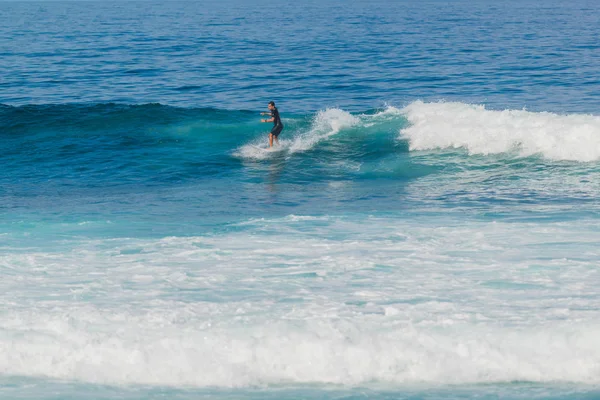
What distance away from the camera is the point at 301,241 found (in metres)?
14.2

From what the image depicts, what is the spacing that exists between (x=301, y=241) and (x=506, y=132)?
38.6ft

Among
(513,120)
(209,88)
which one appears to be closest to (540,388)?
(513,120)

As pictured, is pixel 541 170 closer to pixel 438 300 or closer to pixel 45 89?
pixel 438 300

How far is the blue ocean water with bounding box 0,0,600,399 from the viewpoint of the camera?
9477 mm

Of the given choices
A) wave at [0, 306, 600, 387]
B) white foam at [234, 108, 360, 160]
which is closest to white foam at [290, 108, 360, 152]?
white foam at [234, 108, 360, 160]

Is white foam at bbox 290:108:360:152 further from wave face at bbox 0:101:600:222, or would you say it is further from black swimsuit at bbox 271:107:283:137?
black swimsuit at bbox 271:107:283:137

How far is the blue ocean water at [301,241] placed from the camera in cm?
948

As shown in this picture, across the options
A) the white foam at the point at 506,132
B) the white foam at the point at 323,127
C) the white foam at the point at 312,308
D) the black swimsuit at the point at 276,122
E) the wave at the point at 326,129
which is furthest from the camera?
the white foam at the point at 323,127

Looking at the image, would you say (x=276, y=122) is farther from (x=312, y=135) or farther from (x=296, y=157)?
(x=312, y=135)

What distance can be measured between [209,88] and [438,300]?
26.7 metres

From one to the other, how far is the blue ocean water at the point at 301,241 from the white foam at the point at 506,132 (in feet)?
0.32

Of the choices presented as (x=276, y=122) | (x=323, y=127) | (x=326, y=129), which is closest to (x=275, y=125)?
(x=276, y=122)

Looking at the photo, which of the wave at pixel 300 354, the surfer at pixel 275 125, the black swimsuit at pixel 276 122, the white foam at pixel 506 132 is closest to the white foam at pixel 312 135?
the surfer at pixel 275 125

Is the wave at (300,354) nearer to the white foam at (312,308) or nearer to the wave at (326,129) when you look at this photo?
the white foam at (312,308)
